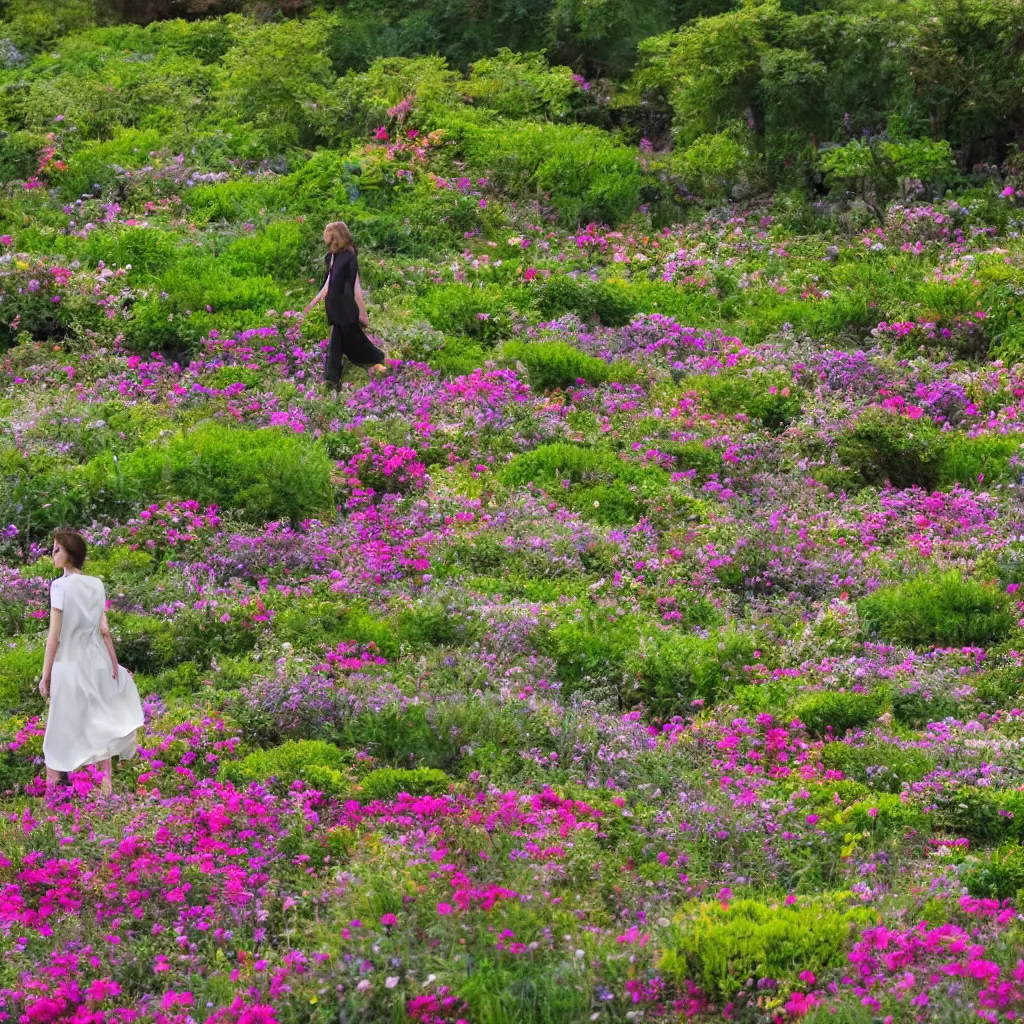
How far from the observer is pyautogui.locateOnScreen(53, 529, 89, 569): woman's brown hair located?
741 centimetres

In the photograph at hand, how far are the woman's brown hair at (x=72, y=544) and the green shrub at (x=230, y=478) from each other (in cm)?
290

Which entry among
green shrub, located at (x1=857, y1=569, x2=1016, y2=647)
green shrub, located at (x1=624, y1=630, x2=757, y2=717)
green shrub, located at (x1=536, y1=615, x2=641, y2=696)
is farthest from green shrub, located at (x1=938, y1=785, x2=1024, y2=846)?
green shrub, located at (x1=536, y1=615, x2=641, y2=696)

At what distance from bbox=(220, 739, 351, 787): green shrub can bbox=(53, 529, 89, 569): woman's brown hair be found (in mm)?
1388

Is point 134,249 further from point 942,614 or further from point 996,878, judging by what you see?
point 996,878

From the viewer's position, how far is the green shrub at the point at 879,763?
24.4ft

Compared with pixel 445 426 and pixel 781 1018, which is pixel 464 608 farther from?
pixel 781 1018

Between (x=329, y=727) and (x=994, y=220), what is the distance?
11.1 m

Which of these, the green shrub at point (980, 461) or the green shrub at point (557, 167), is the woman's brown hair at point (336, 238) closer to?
the green shrub at point (557, 167)

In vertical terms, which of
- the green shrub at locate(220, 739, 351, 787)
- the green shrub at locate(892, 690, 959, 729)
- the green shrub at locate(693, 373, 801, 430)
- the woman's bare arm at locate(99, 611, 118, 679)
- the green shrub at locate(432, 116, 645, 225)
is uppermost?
the green shrub at locate(432, 116, 645, 225)

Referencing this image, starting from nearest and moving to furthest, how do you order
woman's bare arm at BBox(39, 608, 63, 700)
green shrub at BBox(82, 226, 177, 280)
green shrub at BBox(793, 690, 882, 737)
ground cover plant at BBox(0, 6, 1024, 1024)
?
ground cover plant at BBox(0, 6, 1024, 1024) → woman's bare arm at BBox(39, 608, 63, 700) → green shrub at BBox(793, 690, 882, 737) → green shrub at BBox(82, 226, 177, 280)

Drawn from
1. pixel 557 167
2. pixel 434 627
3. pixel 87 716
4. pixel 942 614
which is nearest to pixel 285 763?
pixel 87 716

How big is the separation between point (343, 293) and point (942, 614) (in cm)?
614

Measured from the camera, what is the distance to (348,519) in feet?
34.7

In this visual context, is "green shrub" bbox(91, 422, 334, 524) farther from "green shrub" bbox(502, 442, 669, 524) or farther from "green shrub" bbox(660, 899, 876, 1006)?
"green shrub" bbox(660, 899, 876, 1006)
